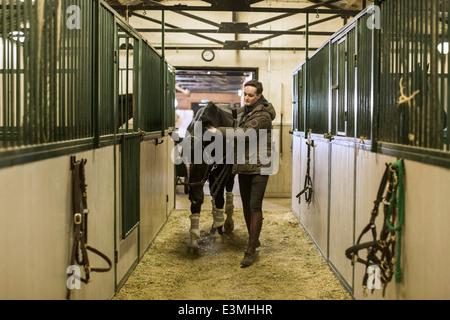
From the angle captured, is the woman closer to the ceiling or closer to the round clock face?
the ceiling

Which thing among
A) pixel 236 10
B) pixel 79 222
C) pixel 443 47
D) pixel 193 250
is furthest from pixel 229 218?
pixel 443 47

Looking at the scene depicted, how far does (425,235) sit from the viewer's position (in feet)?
5.97

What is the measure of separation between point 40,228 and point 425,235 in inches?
60.0

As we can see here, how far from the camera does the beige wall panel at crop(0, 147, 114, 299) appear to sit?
1.50 m

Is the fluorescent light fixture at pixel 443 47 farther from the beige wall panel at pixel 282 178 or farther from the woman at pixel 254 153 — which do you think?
the beige wall panel at pixel 282 178

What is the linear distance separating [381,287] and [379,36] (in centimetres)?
137

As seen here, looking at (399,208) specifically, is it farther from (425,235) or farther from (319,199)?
(319,199)

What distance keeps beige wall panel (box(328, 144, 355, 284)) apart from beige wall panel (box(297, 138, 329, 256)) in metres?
0.26

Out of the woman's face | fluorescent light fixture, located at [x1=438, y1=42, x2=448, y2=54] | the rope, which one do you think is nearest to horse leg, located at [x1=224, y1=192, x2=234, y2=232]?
the woman's face

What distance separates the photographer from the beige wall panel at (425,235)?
1657 mm

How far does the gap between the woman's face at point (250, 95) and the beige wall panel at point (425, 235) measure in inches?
76.5

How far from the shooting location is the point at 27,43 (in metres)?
1.74

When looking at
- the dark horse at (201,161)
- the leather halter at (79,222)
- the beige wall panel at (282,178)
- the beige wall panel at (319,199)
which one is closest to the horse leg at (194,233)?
the dark horse at (201,161)
